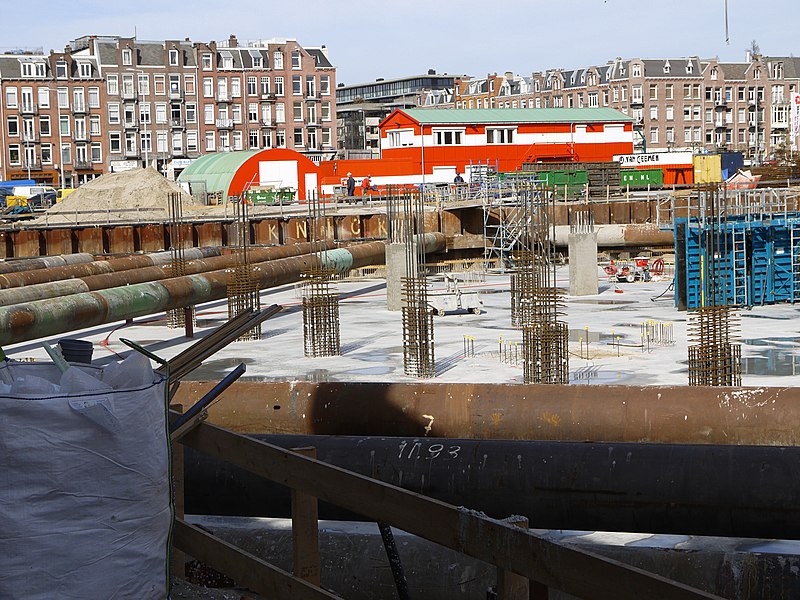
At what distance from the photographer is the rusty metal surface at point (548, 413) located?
8672mm

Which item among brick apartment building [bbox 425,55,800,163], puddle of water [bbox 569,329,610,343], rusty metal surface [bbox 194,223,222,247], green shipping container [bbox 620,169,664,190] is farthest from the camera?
brick apartment building [bbox 425,55,800,163]

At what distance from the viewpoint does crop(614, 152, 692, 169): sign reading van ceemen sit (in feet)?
232

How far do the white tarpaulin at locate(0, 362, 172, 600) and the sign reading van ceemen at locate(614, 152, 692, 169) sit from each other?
6741cm

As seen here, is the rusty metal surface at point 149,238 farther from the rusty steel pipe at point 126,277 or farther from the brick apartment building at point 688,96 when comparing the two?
the brick apartment building at point 688,96

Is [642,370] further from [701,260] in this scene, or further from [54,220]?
[54,220]

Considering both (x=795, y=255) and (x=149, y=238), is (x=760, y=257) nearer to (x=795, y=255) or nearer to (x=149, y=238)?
(x=795, y=255)

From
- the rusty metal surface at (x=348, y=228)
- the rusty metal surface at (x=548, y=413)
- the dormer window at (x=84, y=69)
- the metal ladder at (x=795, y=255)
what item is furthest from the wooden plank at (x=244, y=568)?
the dormer window at (x=84, y=69)

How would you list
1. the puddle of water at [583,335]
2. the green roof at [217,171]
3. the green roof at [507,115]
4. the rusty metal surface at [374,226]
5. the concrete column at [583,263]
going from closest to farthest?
1. the puddle of water at [583,335]
2. the concrete column at [583,263]
3. the rusty metal surface at [374,226]
4. the green roof at [507,115]
5. the green roof at [217,171]

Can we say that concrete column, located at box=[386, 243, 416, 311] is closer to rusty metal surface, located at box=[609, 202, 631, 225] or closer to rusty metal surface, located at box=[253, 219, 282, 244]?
rusty metal surface, located at box=[253, 219, 282, 244]

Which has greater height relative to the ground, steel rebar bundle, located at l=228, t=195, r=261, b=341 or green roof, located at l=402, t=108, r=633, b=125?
green roof, located at l=402, t=108, r=633, b=125

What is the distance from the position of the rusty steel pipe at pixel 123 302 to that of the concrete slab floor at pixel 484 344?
4.25ft

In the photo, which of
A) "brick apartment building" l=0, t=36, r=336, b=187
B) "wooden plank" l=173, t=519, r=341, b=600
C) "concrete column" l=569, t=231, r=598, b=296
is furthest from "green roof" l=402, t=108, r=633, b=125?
"wooden plank" l=173, t=519, r=341, b=600

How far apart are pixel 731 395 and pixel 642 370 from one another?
38.1 feet

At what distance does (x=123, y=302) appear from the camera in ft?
68.0
